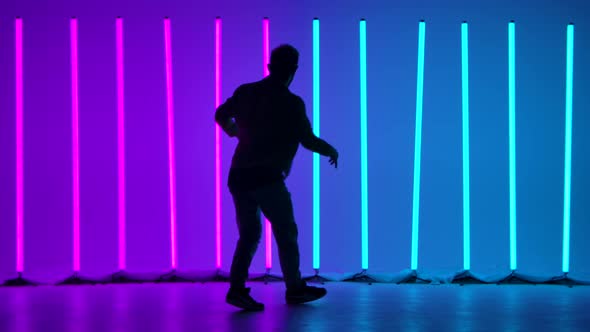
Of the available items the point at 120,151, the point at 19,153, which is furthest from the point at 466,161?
the point at 19,153

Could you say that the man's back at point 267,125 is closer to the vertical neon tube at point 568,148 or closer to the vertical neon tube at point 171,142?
the vertical neon tube at point 171,142

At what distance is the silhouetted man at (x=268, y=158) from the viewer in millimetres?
3195

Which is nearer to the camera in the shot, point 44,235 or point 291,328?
point 291,328

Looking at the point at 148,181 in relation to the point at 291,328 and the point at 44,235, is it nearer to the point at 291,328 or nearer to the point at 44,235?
the point at 44,235

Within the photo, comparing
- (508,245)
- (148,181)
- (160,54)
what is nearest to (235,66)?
(160,54)

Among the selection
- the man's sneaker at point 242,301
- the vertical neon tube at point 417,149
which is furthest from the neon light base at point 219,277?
the man's sneaker at point 242,301

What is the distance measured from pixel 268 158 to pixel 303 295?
0.69 m

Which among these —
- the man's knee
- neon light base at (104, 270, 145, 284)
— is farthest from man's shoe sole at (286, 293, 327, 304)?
neon light base at (104, 270, 145, 284)

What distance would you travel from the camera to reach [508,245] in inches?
192

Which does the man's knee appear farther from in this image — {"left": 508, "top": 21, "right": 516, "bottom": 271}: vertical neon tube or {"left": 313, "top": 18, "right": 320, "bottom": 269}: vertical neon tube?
{"left": 508, "top": 21, "right": 516, "bottom": 271}: vertical neon tube

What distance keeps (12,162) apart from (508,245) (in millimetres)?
3658

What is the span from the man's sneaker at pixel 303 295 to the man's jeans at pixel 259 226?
3cm

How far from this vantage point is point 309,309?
3.12 m

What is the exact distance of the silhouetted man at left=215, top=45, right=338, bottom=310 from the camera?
126 inches
